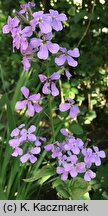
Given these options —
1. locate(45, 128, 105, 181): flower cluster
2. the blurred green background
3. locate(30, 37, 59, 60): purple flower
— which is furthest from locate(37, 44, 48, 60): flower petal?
the blurred green background

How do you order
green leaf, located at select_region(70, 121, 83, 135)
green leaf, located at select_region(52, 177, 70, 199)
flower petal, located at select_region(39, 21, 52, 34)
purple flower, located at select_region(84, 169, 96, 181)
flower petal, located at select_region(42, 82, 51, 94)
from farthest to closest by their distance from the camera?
green leaf, located at select_region(70, 121, 83, 135) < green leaf, located at select_region(52, 177, 70, 199) < purple flower, located at select_region(84, 169, 96, 181) < flower petal, located at select_region(42, 82, 51, 94) < flower petal, located at select_region(39, 21, 52, 34)

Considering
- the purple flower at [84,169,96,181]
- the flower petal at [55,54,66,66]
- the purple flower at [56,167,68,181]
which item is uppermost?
the flower petal at [55,54,66,66]

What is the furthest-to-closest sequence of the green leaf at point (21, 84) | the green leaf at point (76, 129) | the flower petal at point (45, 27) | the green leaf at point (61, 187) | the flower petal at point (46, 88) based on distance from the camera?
1. the green leaf at point (21, 84)
2. the green leaf at point (76, 129)
3. the green leaf at point (61, 187)
4. the flower petal at point (46, 88)
5. the flower petal at point (45, 27)

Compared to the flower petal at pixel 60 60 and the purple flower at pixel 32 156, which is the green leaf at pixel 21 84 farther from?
the flower petal at pixel 60 60

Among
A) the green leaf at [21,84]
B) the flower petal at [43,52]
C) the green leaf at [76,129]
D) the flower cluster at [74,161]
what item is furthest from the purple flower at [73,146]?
the green leaf at [21,84]

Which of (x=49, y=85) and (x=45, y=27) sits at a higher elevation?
(x=45, y=27)

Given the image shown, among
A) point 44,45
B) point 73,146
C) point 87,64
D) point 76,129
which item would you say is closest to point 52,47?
point 44,45

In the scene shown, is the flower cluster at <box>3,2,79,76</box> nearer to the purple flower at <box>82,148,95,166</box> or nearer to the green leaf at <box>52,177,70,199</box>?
the purple flower at <box>82,148,95,166</box>

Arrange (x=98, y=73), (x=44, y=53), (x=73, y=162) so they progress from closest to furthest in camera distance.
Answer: (x=44, y=53) < (x=73, y=162) < (x=98, y=73)

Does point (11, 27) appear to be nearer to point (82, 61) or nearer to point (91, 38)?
point (82, 61)

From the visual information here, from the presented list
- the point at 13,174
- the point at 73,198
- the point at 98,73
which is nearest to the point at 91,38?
the point at 98,73

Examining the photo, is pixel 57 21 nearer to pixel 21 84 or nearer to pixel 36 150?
pixel 36 150
